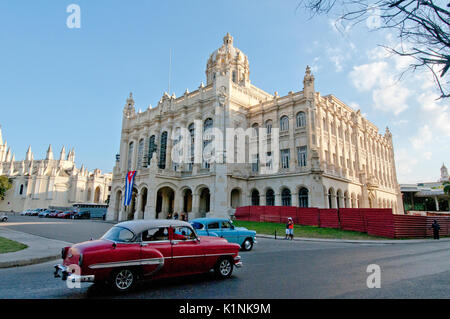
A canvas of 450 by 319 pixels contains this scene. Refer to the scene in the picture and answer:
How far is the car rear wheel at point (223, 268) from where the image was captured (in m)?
6.64

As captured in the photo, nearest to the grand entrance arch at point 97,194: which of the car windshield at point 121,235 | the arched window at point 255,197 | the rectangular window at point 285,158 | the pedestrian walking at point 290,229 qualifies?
the arched window at point 255,197

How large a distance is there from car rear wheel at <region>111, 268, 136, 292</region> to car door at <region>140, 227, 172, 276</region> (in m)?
0.28

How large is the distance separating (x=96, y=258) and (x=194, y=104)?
3373cm

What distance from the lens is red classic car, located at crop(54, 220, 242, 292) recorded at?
5035 millimetres

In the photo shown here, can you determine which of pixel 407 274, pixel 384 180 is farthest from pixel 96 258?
pixel 384 180

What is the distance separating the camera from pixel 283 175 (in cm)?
3016

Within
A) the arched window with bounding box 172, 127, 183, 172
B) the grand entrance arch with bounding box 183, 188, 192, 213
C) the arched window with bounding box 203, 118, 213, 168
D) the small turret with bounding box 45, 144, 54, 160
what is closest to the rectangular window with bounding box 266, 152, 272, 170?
the arched window with bounding box 203, 118, 213, 168

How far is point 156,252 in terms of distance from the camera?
573 centimetres

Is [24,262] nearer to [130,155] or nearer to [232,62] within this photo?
[130,155]

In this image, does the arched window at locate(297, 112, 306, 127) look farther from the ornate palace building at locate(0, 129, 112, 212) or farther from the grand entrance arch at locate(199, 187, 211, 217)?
the ornate palace building at locate(0, 129, 112, 212)

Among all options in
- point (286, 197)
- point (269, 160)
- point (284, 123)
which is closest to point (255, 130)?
point (284, 123)

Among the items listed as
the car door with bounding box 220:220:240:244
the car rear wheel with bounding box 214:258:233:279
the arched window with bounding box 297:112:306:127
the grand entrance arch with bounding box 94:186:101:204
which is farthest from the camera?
the grand entrance arch with bounding box 94:186:101:204

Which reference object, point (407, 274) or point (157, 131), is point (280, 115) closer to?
point (157, 131)

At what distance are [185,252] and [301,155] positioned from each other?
26.9m
